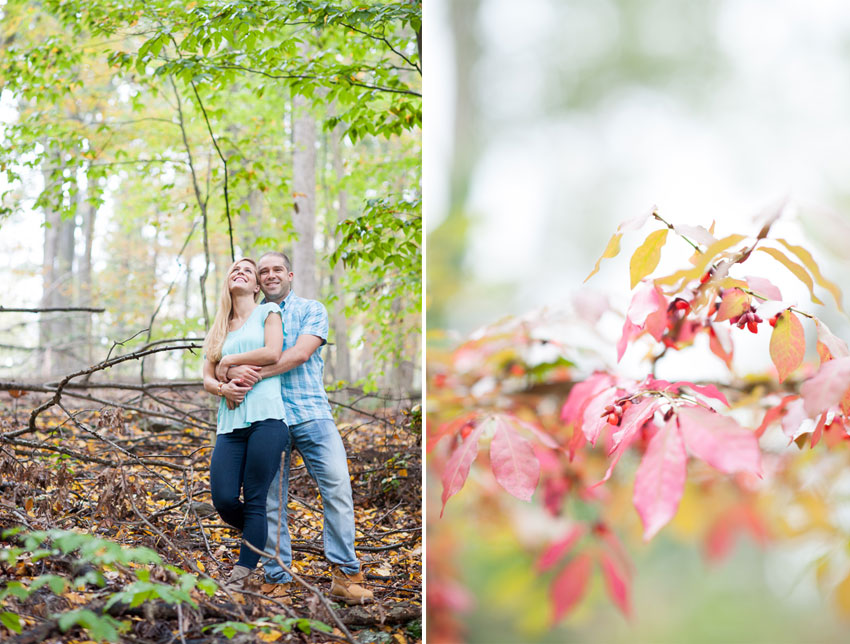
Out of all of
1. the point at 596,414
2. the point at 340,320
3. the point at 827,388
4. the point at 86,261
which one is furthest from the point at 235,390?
the point at 86,261

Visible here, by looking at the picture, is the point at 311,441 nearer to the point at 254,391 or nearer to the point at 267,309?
the point at 254,391

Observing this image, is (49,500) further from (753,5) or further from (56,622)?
(753,5)

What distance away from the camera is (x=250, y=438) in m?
1.68

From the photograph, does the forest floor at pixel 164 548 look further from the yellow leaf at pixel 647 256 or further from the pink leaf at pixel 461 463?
the yellow leaf at pixel 647 256

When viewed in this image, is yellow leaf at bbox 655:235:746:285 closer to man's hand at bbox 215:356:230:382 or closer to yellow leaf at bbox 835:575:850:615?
yellow leaf at bbox 835:575:850:615

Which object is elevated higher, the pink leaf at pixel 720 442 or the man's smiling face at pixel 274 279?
the man's smiling face at pixel 274 279

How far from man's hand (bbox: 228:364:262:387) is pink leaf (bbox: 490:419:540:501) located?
0.99m

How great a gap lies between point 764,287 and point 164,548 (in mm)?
1677

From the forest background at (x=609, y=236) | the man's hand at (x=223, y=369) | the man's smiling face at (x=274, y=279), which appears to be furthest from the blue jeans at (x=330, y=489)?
the forest background at (x=609, y=236)

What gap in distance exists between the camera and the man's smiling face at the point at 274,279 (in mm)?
1826

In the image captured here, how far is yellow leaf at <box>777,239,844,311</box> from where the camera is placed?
73 centimetres

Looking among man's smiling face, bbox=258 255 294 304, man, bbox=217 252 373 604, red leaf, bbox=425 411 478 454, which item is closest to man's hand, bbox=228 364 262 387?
man, bbox=217 252 373 604

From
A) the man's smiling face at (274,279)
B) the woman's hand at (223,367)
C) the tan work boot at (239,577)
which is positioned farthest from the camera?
the man's smiling face at (274,279)

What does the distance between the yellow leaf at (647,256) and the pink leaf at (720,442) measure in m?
0.20
